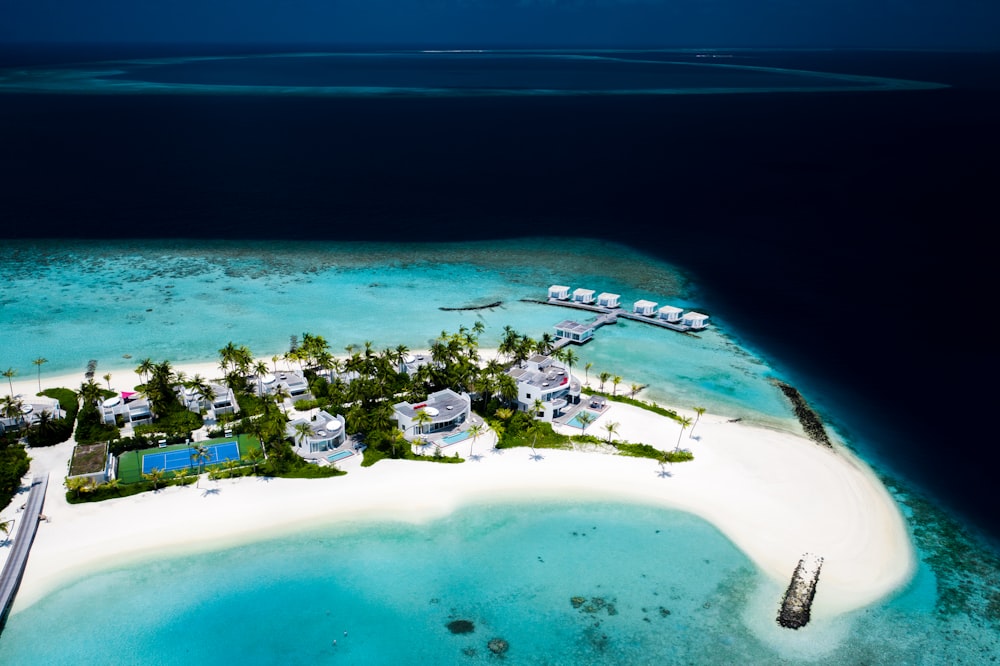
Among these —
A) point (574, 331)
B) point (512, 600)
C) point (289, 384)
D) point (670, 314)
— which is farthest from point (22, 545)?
point (670, 314)

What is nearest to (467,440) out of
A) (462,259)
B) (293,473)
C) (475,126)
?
(293,473)

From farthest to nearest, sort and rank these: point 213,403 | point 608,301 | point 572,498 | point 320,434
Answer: point 608,301 → point 213,403 → point 320,434 → point 572,498

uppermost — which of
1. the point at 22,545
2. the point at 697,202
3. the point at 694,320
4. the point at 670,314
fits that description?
the point at 697,202

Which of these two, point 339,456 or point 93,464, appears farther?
point 339,456

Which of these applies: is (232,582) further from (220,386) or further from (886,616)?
(886,616)

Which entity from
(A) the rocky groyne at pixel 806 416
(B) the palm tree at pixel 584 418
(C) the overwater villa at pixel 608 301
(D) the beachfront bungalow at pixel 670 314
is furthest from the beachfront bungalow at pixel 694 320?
(B) the palm tree at pixel 584 418

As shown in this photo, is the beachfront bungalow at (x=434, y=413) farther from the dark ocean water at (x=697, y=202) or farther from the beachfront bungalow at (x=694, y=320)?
the dark ocean water at (x=697, y=202)

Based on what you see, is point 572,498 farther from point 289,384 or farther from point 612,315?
point 612,315
